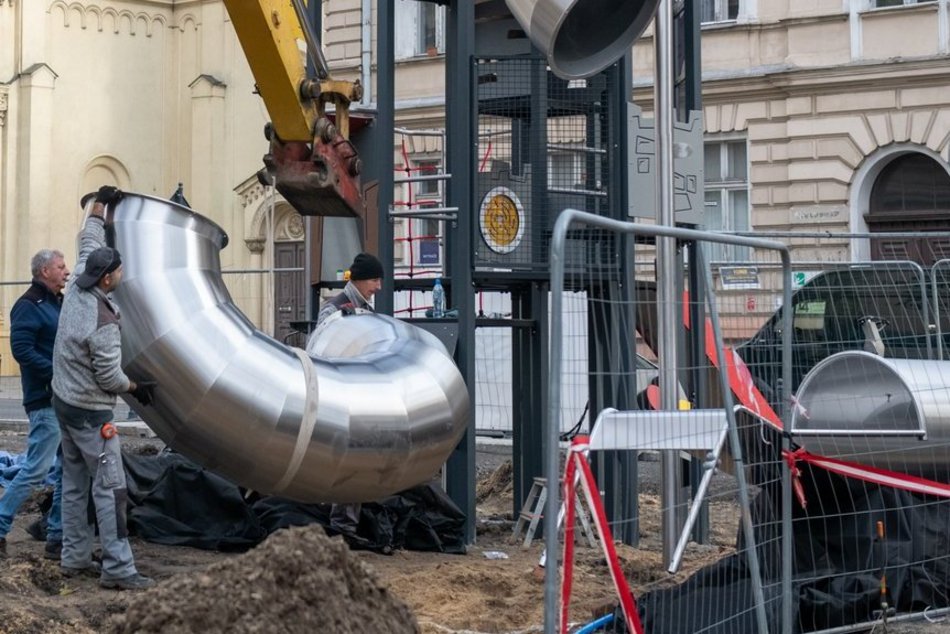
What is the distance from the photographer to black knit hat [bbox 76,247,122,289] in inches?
294

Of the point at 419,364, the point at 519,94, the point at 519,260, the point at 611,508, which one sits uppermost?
the point at 519,94

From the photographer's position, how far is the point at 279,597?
4.82m

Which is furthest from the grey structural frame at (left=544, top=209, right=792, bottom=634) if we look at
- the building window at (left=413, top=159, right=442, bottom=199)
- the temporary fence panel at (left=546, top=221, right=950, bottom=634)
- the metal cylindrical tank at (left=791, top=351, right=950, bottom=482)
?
the building window at (left=413, top=159, right=442, bottom=199)

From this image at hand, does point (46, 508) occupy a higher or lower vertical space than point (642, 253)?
lower

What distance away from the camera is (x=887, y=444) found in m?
7.61

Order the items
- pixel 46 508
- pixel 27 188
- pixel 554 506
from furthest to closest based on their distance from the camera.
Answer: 1. pixel 27 188
2. pixel 46 508
3. pixel 554 506

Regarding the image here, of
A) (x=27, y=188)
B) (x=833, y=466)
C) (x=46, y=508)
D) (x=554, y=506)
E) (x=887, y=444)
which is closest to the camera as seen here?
(x=554, y=506)

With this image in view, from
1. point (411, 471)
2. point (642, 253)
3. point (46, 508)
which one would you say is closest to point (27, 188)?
point (642, 253)

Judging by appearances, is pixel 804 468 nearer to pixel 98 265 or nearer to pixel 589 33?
pixel 589 33

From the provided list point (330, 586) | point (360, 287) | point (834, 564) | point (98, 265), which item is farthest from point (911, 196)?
point (330, 586)

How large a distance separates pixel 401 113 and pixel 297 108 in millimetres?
20744

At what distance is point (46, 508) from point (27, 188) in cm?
2778

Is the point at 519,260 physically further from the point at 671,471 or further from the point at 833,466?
the point at 833,466

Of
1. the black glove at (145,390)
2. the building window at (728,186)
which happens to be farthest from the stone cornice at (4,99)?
→ the black glove at (145,390)
